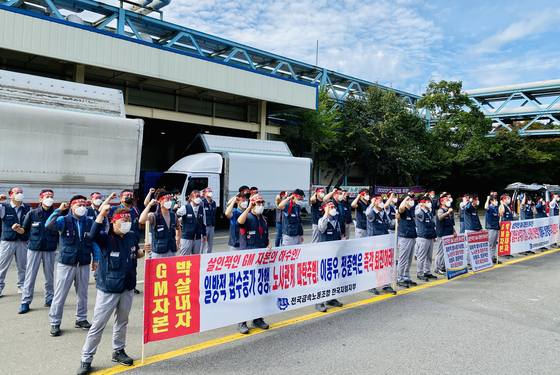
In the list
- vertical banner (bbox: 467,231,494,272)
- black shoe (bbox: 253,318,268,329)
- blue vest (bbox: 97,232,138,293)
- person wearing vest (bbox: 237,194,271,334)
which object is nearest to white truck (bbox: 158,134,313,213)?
person wearing vest (bbox: 237,194,271,334)

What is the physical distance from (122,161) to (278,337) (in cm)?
1038

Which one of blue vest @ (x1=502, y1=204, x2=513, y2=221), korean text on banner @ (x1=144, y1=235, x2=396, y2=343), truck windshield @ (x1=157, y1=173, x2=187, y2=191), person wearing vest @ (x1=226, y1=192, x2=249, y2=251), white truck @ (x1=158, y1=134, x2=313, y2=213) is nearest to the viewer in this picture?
korean text on banner @ (x1=144, y1=235, x2=396, y2=343)

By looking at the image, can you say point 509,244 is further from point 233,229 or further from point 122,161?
point 122,161

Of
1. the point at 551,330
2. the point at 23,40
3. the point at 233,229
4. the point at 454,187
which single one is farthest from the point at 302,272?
the point at 454,187

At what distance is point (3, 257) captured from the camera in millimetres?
6598

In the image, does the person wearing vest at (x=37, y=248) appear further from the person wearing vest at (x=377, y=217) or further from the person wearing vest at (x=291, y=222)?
the person wearing vest at (x=377, y=217)

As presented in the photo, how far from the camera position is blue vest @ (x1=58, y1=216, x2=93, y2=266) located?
17.5ft

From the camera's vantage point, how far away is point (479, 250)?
9586 millimetres

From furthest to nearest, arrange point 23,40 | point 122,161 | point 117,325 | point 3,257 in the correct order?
point 23,40 → point 122,161 → point 3,257 → point 117,325

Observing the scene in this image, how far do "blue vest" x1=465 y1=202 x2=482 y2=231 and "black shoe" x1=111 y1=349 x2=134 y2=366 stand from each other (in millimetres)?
9008

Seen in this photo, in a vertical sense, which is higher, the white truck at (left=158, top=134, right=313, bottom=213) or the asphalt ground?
the white truck at (left=158, top=134, right=313, bottom=213)

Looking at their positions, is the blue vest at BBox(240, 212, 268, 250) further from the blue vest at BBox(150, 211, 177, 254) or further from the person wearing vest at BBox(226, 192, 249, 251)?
the blue vest at BBox(150, 211, 177, 254)

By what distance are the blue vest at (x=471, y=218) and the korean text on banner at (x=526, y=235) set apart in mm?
1566

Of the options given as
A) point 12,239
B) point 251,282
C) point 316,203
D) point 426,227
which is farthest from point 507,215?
point 12,239
